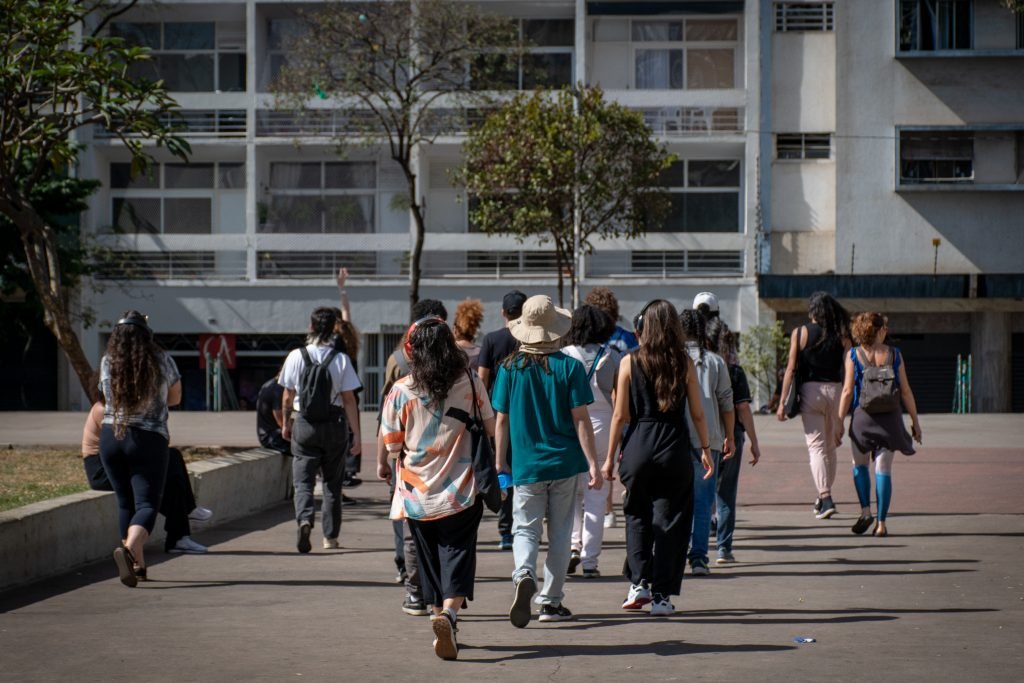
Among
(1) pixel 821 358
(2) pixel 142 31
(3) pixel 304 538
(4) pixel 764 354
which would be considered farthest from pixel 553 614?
(2) pixel 142 31

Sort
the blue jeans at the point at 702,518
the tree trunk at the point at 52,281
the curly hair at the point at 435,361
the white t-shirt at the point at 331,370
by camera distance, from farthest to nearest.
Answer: the tree trunk at the point at 52,281
the white t-shirt at the point at 331,370
the blue jeans at the point at 702,518
the curly hair at the point at 435,361

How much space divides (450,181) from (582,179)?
26.6 ft

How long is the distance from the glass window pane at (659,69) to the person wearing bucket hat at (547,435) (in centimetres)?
3358

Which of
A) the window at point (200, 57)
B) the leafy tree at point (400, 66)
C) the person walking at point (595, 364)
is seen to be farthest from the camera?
the window at point (200, 57)

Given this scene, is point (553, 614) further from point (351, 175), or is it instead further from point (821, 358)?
point (351, 175)

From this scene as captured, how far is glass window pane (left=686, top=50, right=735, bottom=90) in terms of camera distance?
134ft

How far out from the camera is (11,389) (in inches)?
1639

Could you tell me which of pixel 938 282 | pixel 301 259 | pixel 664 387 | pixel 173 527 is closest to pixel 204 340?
pixel 301 259

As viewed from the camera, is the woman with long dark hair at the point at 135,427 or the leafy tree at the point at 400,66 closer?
the woman with long dark hair at the point at 135,427

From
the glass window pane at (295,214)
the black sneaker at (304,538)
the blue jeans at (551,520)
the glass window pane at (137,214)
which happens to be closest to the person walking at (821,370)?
the black sneaker at (304,538)

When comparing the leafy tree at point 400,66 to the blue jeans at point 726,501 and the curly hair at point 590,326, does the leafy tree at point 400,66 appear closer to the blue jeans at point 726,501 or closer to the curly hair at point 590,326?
the curly hair at point 590,326

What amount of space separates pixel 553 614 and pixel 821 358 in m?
5.37

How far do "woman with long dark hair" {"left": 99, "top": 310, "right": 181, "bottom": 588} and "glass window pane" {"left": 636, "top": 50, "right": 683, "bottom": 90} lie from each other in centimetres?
3272

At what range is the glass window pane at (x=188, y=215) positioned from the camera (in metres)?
41.9
